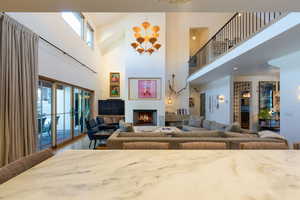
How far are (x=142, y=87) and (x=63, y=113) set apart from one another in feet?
12.9

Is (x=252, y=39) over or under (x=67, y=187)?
over

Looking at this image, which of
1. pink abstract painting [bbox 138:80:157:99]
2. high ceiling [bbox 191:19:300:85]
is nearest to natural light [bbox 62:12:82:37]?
pink abstract painting [bbox 138:80:157:99]

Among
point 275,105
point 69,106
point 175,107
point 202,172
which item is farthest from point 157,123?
point 202,172

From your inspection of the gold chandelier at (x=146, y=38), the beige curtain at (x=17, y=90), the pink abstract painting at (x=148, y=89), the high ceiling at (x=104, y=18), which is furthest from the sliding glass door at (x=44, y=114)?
the pink abstract painting at (x=148, y=89)

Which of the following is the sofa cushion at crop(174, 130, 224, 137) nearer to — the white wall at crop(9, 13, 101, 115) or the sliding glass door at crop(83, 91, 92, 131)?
the white wall at crop(9, 13, 101, 115)

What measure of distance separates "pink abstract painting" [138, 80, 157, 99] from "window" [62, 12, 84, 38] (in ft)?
11.5

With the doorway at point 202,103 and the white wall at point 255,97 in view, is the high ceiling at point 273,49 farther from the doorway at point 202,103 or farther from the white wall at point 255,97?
the doorway at point 202,103

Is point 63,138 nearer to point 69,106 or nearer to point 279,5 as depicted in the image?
point 69,106

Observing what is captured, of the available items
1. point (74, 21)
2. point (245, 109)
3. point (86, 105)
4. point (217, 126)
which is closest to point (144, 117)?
point (86, 105)

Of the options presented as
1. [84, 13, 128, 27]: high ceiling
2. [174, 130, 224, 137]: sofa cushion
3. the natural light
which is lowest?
[174, 130, 224, 137]: sofa cushion

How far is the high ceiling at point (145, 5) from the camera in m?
2.11

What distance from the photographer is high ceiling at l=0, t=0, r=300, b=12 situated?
→ 2113 millimetres

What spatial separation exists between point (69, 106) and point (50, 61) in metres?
2.10

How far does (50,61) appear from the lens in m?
4.28
